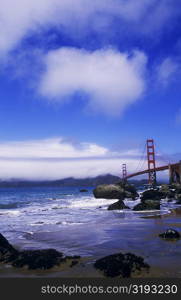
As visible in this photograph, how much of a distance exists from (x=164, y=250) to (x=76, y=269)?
9.24 feet

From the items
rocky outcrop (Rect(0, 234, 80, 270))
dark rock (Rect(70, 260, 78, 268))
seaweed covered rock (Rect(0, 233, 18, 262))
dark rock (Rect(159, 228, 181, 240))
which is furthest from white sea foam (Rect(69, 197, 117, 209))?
dark rock (Rect(70, 260, 78, 268))

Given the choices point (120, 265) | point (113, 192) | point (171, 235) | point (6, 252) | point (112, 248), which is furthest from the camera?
point (113, 192)

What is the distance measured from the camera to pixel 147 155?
284 ft

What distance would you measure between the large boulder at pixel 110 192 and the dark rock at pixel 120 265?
32314 millimetres

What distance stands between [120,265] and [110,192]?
33.4 metres

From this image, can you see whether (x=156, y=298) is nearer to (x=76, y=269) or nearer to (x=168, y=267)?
(x=168, y=267)

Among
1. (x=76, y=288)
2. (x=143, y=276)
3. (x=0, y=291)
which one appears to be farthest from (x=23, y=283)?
(x=143, y=276)

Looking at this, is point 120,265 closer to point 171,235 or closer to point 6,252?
point 6,252

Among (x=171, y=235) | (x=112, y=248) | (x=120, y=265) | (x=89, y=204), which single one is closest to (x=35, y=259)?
(x=120, y=265)

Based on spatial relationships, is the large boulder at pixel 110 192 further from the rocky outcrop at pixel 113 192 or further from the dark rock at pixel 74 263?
the dark rock at pixel 74 263

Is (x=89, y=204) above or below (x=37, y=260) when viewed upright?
below

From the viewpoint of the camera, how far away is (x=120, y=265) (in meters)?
6.10

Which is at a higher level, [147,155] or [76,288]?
[147,155]

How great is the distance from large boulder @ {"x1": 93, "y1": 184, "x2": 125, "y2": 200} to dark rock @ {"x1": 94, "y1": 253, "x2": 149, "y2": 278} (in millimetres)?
32314
